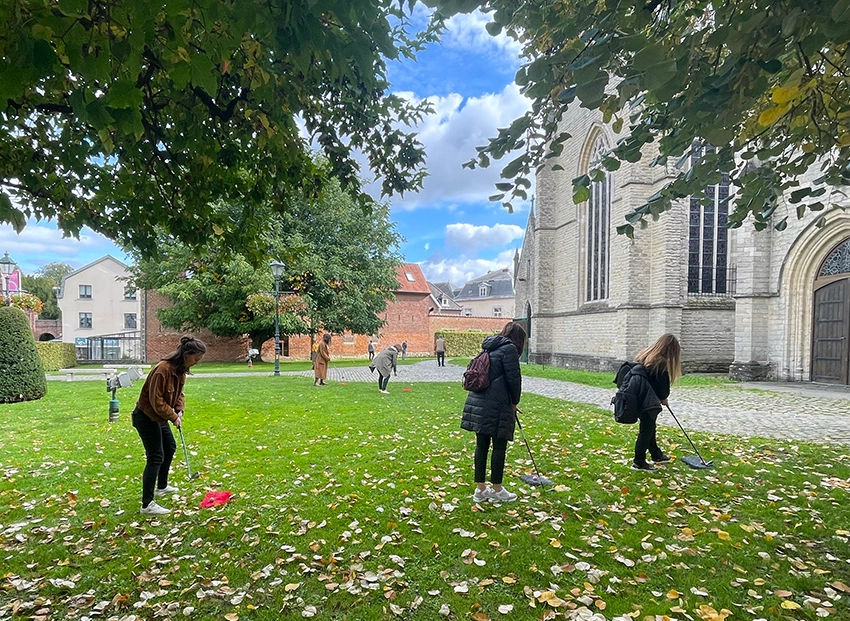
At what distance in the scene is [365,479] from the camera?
18.0 feet

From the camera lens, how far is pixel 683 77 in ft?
8.12

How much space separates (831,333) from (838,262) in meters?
2.11

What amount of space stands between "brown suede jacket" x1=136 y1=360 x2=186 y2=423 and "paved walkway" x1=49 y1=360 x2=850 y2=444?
8133 millimetres

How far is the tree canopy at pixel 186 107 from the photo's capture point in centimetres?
221

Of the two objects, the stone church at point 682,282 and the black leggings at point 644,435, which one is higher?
the stone church at point 682,282

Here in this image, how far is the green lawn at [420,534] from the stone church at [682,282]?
391 inches

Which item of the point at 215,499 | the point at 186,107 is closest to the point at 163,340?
the point at 215,499

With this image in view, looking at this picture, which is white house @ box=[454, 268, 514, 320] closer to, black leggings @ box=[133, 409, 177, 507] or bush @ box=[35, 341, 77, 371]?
bush @ box=[35, 341, 77, 371]

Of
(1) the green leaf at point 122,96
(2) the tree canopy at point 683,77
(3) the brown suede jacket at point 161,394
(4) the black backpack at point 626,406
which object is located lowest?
(4) the black backpack at point 626,406

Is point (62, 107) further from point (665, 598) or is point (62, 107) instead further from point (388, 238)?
point (388, 238)

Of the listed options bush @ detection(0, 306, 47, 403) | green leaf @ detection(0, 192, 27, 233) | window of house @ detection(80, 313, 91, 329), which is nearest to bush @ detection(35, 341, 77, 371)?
bush @ detection(0, 306, 47, 403)

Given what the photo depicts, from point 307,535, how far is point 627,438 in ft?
17.5

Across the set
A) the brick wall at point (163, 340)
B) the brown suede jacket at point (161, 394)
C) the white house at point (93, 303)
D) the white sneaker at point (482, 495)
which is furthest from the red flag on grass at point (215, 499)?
the white house at point (93, 303)

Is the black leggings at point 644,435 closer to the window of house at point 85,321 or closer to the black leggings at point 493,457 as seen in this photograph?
the black leggings at point 493,457
